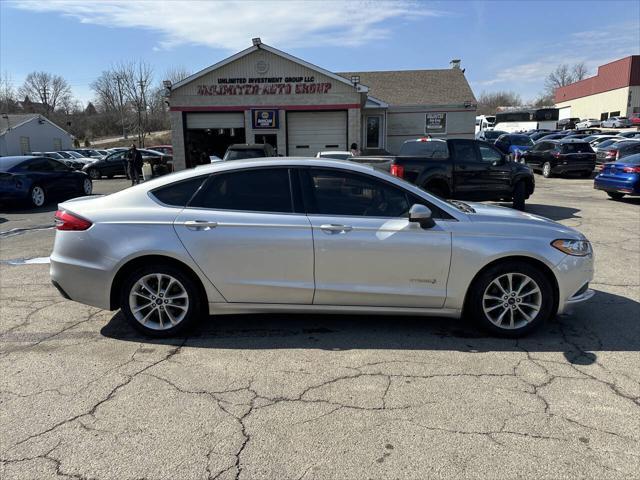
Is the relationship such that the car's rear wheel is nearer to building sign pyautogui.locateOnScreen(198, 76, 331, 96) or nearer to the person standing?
the person standing

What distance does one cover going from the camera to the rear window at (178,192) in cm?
425

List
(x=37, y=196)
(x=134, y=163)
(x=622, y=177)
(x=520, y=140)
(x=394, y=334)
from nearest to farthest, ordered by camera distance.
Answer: (x=394, y=334), (x=37, y=196), (x=622, y=177), (x=134, y=163), (x=520, y=140)

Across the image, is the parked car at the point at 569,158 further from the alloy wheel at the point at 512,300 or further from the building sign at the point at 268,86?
the alloy wheel at the point at 512,300

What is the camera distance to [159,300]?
424 cm

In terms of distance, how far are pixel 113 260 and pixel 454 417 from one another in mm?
3104

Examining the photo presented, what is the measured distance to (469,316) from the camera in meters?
4.43

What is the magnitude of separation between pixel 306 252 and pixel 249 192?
79cm

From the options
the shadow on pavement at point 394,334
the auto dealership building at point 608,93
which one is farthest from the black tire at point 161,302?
the auto dealership building at point 608,93

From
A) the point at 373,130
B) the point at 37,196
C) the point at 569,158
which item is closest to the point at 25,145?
the point at 373,130

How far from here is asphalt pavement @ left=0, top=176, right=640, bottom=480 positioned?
263 cm

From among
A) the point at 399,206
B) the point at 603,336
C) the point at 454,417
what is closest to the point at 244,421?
the point at 454,417

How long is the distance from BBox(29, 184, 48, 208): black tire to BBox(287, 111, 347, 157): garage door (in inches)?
470

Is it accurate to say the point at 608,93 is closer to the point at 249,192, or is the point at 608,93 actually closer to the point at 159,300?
the point at 249,192

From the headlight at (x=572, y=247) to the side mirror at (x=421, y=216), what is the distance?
3.82 ft
